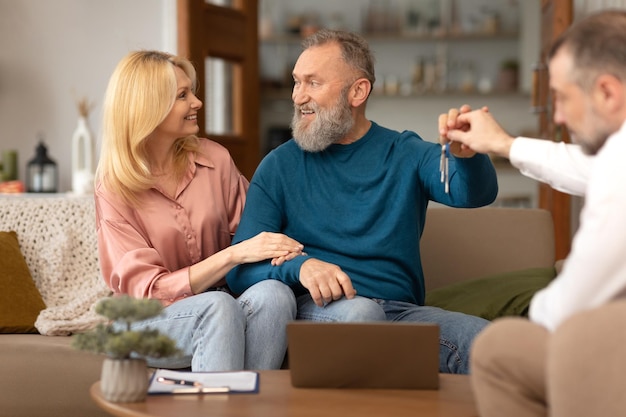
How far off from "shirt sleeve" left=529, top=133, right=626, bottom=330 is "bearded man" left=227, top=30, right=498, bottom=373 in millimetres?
942

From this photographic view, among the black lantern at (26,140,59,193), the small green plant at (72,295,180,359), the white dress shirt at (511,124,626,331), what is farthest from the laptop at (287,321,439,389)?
the black lantern at (26,140,59,193)

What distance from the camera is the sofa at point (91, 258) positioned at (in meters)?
2.92

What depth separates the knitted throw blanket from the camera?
3.05m

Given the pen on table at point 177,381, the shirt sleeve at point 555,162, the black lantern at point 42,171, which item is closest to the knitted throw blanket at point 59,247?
the pen on table at point 177,381

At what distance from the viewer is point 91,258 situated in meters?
3.12

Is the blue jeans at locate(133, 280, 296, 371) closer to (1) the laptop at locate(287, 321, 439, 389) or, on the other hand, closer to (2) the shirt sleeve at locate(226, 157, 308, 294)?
(2) the shirt sleeve at locate(226, 157, 308, 294)

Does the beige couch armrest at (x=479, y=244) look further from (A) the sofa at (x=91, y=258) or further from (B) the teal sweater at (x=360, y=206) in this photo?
(B) the teal sweater at (x=360, y=206)

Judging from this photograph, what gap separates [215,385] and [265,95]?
6552mm

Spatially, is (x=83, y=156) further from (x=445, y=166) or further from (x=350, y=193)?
(x=445, y=166)

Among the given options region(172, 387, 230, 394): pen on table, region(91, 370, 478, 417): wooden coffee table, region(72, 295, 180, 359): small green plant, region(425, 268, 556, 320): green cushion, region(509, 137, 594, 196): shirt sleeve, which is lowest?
region(91, 370, 478, 417): wooden coffee table

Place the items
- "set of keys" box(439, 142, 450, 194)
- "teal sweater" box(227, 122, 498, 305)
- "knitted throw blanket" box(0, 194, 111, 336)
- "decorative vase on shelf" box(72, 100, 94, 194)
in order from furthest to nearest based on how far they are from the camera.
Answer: "decorative vase on shelf" box(72, 100, 94, 194)
"knitted throw blanket" box(0, 194, 111, 336)
"teal sweater" box(227, 122, 498, 305)
"set of keys" box(439, 142, 450, 194)

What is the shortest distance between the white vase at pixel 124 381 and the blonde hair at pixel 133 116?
3.04 feet

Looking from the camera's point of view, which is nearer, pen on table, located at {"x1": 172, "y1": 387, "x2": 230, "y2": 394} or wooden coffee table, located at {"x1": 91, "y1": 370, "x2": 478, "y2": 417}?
wooden coffee table, located at {"x1": 91, "y1": 370, "x2": 478, "y2": 417}

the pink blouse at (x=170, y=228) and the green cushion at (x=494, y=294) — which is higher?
the pink blouse at (x=170, y=228)
